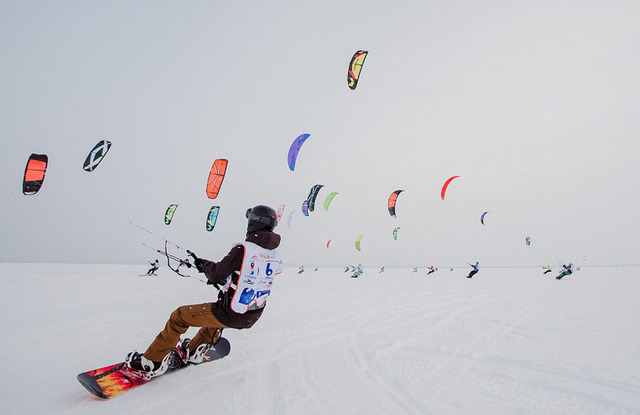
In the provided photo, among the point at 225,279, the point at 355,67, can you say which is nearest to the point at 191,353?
the point at 225,279

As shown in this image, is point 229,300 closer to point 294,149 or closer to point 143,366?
point 143,366

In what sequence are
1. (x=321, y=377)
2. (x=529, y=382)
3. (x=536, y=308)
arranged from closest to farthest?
(x=529, y=382) → (x=321, y=377) → (x=536, y=308)

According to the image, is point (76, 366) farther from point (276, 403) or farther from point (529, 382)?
point (529, 382)

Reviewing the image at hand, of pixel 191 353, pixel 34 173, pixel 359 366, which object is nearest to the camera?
pixel 359 366

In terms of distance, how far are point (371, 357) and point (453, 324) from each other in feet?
9.93

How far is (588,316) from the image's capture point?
21.7 feet

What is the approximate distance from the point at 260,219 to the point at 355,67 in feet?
34.7

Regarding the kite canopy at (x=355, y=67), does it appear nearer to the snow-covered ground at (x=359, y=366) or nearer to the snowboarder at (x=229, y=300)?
the snow-covered ground at (x=359, y=366)

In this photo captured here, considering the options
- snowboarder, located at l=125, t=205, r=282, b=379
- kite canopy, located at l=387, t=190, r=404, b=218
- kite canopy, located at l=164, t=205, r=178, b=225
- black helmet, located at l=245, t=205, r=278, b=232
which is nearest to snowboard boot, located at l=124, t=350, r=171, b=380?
snowboarder, located at l=125, t=205, r=282, b=379

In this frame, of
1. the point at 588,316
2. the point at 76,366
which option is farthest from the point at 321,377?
the point at 588,316

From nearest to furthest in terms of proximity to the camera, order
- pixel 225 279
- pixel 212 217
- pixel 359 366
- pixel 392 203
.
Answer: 1. pixel 225 279
2. pixel 359 366
3. pixel 212 217
4. pixel 392 203

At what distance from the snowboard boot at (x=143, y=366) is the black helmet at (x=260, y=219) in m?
1.80

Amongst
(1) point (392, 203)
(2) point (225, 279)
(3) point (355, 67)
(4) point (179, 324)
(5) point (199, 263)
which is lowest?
(4) point (179, 324)

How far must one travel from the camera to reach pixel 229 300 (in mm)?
3131
